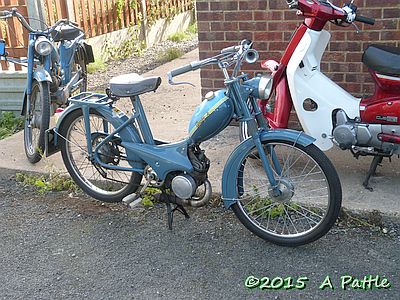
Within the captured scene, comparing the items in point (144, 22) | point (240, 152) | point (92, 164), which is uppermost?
point (144, 22)

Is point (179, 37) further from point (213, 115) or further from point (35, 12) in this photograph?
point (213, 115)

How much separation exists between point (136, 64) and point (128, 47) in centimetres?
78

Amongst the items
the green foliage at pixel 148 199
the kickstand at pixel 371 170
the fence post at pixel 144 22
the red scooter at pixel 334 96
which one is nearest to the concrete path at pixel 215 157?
the kickstand at pixel 371 170

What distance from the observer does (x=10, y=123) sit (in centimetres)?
613

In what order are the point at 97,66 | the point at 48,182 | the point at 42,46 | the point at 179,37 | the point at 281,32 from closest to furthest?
the point at 48,182
the point at 42,46
the point at 281,32
the point at 97,66
the point at 179,37

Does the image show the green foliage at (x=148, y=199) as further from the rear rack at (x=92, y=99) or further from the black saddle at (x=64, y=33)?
the black saddle at (x=64, y=33)

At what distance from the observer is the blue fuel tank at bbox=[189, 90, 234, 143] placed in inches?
129

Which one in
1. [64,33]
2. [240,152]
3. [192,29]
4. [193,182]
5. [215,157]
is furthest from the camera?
[192,29]

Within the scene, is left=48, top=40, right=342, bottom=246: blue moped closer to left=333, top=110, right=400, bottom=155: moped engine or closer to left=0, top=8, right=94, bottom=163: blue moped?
left=333, top=110, right=400, bottom=155: moped engine

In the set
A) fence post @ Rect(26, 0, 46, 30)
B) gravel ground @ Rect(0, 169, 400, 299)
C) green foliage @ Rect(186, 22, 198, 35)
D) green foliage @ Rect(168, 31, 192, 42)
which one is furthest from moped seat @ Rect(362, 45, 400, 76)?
green foliage @ Rect(186, 22, 198, 35)

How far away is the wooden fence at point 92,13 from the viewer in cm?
633

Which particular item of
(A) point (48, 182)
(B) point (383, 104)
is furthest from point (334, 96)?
(A) point (48, 182)

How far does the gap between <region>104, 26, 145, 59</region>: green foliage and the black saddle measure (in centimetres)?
385

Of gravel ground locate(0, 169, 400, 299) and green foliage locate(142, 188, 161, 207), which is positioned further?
green foliage locate(142, 188, 161, 207)
